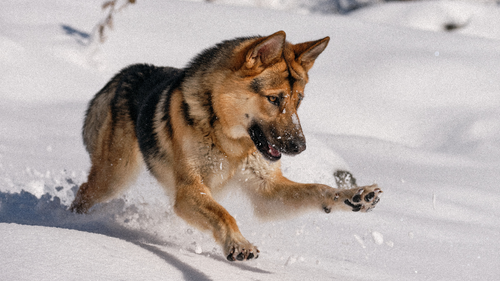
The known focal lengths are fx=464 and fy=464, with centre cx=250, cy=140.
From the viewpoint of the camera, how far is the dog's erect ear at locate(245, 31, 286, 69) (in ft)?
9.95

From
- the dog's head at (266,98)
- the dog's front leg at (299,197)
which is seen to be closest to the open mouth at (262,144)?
the dog's head at (266,98)

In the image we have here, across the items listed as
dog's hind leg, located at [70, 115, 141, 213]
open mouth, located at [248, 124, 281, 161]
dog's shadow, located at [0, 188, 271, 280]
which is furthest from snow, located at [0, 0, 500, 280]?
open mouth, located at [248, 124, 281, 161]

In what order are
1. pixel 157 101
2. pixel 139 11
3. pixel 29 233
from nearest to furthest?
pixel 29 233 < pixel 157 101 < pixel 139 11

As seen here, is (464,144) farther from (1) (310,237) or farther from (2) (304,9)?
(2) (304,9)

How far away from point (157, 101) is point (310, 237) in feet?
5.84

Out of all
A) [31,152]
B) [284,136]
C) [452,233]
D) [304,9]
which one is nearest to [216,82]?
[284,136]

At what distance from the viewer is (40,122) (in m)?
7.14

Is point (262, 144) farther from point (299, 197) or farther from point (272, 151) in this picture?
point (299, 197)

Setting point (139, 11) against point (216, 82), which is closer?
point (216, 82)

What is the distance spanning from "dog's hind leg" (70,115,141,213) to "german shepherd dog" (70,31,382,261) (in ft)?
0.14

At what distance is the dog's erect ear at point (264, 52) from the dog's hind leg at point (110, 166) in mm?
1397

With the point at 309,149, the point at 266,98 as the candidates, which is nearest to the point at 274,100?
the point at 266,98

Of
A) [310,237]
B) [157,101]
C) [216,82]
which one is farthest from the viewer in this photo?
[310,237]

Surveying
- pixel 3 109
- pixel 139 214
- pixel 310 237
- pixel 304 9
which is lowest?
pixel 304 9
